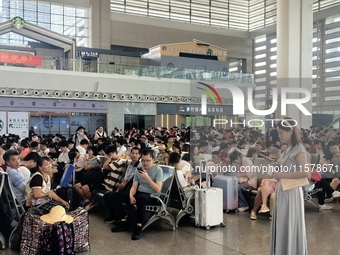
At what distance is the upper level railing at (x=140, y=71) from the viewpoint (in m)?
24.3

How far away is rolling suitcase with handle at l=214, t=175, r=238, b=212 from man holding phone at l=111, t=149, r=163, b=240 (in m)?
1.64

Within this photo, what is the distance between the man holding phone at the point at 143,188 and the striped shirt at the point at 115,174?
0.92 metres

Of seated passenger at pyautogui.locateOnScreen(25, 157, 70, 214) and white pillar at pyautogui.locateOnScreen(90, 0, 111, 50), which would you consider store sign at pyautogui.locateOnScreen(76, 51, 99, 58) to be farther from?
seated passenger at pyautogui.locateOnScreen(25, 157, 70, 214)

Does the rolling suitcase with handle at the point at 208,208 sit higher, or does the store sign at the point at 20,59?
the store sign at the point at 20,59

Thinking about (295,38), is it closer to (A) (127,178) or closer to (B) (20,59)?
(B) (20,59)

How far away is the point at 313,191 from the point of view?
727cm

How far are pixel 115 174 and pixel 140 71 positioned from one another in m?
20.4

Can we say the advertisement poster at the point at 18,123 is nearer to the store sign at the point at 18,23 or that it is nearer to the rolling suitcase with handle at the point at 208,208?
the store sign at the point at 18,23

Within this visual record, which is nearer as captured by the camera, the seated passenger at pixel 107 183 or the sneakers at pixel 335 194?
the seated passenger at pixel 107 183

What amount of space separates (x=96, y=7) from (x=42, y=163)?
104 feet

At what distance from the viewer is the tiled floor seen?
5184 millimetres

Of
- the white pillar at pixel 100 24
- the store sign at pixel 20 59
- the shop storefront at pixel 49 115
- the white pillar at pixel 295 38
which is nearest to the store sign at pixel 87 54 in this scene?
the white pillar at pixel 100 24

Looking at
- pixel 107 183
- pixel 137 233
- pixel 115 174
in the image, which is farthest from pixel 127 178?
pixel 137 233

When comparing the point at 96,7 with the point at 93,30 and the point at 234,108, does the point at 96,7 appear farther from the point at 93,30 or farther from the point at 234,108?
the point at 234,108
